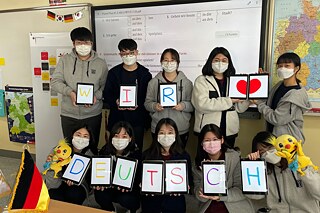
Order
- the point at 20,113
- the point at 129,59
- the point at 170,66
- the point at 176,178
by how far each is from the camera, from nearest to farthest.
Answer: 1. the point at 176,178
2. the point at 170,66
3. the point at 129,59
4. the point at 20,113

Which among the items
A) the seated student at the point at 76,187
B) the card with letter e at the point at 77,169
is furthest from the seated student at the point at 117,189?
the card with letter e at the point at 77,169

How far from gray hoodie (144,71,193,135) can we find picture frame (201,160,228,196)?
0.66 metres

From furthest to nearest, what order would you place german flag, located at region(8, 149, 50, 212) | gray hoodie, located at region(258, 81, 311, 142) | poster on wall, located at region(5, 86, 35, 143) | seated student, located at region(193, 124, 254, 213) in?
poster on wall, located at region(5, 86, 35, 143), gray hoodie, located at region(258, 81, 311, 142), seated student, located at region(193, 124, 254, 213), german flag, located at region(8, 149, 50, 212)

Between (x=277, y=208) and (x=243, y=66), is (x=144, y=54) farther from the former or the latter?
(x=277, y=208)

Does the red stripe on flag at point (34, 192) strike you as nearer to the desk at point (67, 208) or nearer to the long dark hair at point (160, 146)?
the desk at point (67, 208)

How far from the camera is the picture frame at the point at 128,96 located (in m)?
2.49

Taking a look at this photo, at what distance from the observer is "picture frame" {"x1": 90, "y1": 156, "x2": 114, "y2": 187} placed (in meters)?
2.10

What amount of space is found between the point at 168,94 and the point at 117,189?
835 millimetres

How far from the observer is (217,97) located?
2305 mm

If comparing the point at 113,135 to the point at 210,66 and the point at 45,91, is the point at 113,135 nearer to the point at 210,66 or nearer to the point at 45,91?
the point at 210,66

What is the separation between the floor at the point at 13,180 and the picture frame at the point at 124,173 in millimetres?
461

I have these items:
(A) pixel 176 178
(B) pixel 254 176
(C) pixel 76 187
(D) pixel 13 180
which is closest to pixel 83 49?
(C) pixel 76 187

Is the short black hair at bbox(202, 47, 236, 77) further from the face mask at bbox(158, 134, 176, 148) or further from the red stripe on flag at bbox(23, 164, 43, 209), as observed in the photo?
the red stripe on flag at bbox(23, 164, 43, 209)

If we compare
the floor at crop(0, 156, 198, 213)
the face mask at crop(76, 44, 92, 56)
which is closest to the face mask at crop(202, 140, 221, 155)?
the floor at crop(0, 156, 198, 213)
